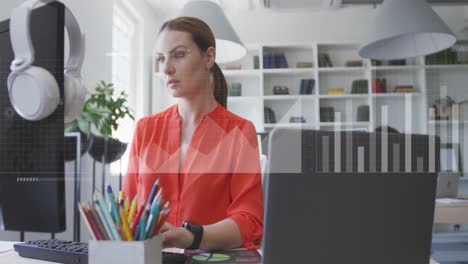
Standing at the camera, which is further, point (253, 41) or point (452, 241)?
point (452, 241)

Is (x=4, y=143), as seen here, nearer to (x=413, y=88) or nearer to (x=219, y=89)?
(x=219, y=89)

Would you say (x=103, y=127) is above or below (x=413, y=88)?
below

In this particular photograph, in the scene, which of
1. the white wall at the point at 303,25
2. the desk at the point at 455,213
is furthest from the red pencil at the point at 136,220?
the white wall at the point at 303,25

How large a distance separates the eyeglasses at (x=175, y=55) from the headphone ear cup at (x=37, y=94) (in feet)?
0.79

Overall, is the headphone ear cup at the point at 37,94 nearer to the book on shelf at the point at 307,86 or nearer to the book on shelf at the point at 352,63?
the book on shelf at the point at 307,86

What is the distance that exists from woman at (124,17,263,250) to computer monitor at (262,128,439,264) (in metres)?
0.31

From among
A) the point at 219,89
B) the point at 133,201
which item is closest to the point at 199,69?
the point at 219,89

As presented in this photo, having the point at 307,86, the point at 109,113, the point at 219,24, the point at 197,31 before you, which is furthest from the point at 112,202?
the point at 307,86

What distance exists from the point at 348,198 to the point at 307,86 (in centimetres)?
172

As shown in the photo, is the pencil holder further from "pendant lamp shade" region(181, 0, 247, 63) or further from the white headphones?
"pendant lamp shade" region(181, 0, 247, 63)

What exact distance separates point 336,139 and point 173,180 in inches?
16.8

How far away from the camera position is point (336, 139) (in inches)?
16.8

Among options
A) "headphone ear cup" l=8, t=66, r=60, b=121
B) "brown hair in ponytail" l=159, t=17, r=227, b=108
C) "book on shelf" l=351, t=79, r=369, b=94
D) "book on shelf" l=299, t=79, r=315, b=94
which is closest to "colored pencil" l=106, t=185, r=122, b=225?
"headphone ear cup" l=8, t=66, r=60, b=121

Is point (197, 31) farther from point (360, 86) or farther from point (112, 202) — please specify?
point (360, 86)
